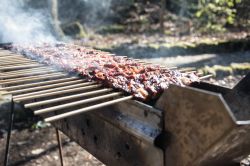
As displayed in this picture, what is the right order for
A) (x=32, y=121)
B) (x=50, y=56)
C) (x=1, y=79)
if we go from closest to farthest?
(x=1, y=79) < (x=50, y=56) < (x=32, y=121)

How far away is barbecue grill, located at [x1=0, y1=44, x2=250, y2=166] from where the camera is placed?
219 cm

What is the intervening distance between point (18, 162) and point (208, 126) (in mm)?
4420

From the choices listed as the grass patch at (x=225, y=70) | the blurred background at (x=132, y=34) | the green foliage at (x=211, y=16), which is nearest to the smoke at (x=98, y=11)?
the blurred background at (x=132, y=34)

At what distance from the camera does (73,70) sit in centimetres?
366

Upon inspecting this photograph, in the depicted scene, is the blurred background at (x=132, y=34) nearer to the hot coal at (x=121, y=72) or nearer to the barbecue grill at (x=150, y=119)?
the hot coal at (x=121, y=72)

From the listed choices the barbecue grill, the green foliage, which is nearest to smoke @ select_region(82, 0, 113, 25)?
the green foliage

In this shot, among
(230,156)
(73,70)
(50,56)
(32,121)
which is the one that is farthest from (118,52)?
(230,156)

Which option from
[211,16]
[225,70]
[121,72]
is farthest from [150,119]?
[211,16]

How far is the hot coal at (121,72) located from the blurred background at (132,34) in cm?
218

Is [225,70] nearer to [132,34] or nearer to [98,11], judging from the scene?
[132,34]

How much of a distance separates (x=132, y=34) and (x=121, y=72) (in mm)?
14182

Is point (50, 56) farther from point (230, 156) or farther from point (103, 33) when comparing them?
point (103, 33)

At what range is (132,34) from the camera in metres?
17.5

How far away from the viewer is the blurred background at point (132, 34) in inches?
258
